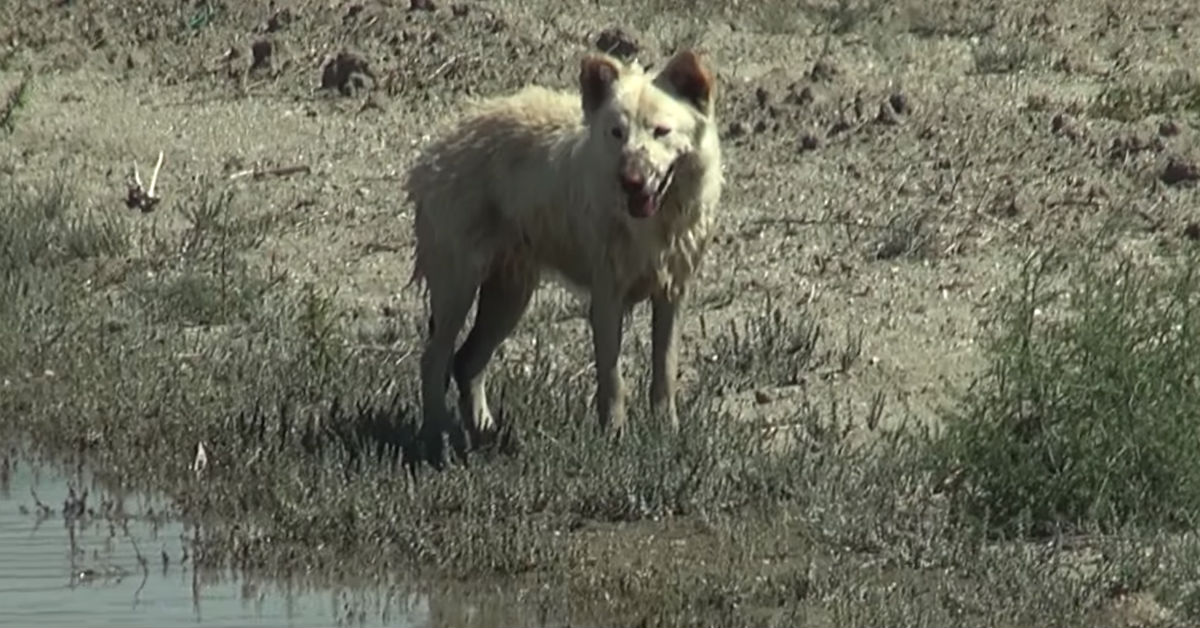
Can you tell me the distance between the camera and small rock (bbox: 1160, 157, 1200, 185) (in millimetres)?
15391

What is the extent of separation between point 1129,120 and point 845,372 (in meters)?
4.42

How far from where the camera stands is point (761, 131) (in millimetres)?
16906

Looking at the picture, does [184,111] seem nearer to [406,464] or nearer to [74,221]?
[74,221]

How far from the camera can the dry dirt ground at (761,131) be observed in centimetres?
1413

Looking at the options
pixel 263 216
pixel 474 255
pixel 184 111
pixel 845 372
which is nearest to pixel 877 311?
pixel 845 372

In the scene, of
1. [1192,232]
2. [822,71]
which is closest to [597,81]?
[1192,232]

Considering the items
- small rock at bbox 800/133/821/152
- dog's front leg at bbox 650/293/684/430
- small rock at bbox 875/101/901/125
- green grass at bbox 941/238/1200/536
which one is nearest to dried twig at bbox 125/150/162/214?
small rock at bbox 800/133/821/152

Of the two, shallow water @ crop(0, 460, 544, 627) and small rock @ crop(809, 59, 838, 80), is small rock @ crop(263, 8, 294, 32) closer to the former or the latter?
small rock @ crop(809, 59, 838, 80)

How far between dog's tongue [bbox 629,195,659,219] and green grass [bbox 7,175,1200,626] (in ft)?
2.76

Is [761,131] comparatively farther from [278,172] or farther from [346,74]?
[346,74]

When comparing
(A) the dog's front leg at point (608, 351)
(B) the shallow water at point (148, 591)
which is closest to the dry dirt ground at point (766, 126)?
(A) the dog's front leg at point (608, 351)

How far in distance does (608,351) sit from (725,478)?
748mm

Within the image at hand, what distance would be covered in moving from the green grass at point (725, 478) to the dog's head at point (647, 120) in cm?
95

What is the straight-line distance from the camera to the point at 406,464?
1155 cm
